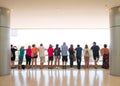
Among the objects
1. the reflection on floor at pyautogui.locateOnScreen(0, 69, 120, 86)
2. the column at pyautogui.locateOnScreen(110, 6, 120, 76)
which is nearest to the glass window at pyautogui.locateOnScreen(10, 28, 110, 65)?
the column at pyautogui.locateOnScreen(110, 6, 120, 76)

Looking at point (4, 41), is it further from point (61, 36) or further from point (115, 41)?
point (61, 36)

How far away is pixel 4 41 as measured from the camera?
13141 mm

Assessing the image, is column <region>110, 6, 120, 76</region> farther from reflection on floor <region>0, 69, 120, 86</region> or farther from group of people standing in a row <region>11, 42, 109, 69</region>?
group of people standing in a row <region>11, 42, 109, 69</region>

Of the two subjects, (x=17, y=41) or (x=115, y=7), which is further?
(x=17, y=41)

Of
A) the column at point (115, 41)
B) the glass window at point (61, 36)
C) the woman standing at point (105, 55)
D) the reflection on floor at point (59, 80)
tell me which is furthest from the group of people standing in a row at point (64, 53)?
the glass window at point (61, 36)

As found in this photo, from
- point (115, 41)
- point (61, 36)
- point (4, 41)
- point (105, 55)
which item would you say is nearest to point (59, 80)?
point (115, 41)

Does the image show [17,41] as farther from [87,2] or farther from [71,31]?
[87,2]

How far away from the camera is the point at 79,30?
25.2m

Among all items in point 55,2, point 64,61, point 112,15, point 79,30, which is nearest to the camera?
point 55,2

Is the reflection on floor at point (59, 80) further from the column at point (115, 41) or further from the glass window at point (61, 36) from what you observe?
the glass window at point (61, 36)

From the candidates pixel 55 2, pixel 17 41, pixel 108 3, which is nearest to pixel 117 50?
pixel 108 3

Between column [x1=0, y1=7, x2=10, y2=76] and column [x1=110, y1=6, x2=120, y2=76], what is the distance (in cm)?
541

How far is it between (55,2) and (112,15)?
3.07 m

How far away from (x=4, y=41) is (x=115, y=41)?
5691 millimetres
